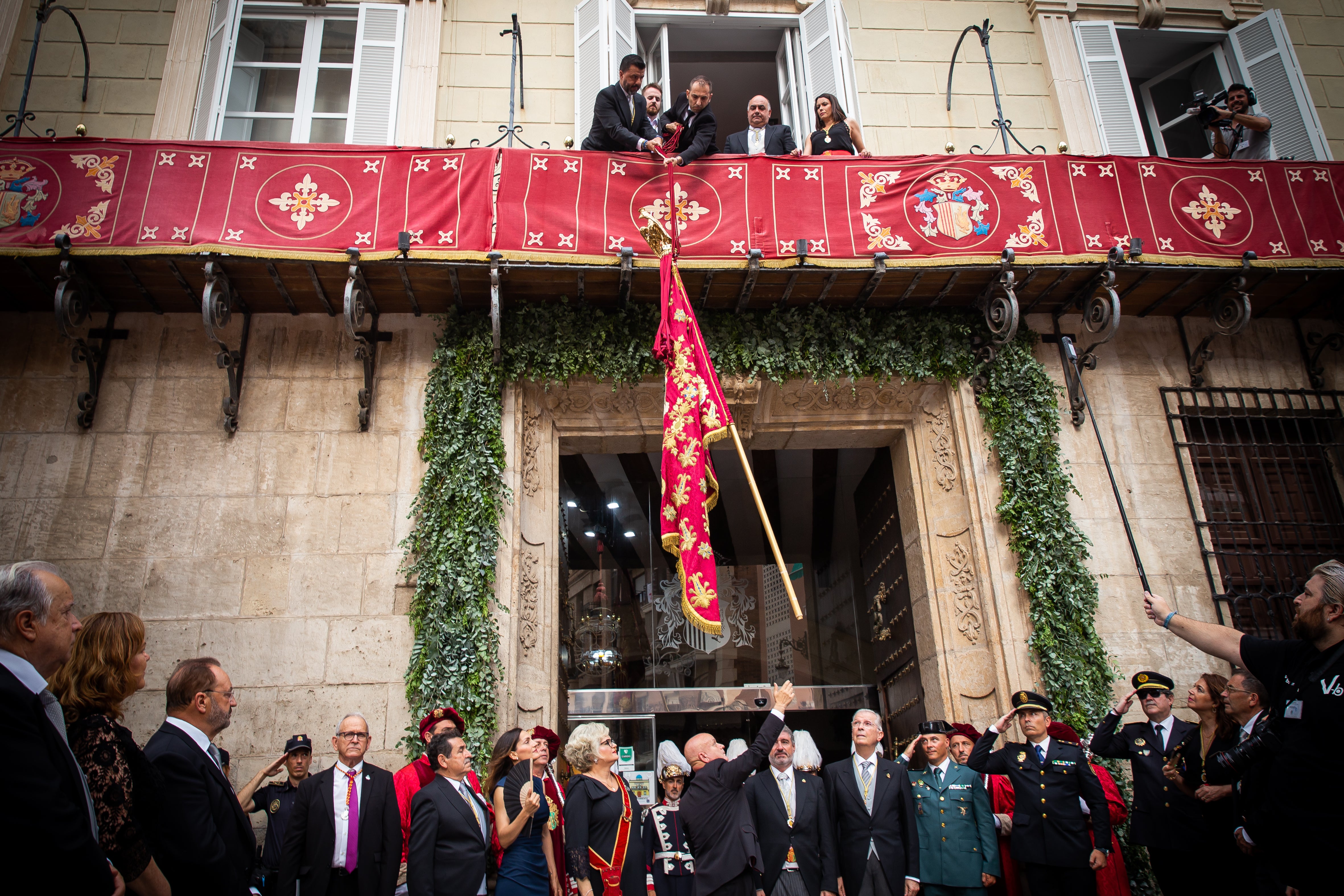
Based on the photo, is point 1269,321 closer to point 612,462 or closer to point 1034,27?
point 1034,27

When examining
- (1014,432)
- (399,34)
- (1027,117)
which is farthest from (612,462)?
(1027,117)

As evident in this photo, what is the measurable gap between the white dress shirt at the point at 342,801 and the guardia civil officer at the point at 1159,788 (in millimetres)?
4621

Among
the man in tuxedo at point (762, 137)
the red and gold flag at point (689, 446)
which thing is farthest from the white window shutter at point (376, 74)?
the red and gold flag at point (689, 446)

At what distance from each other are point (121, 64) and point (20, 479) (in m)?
4.53

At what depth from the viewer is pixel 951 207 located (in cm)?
755

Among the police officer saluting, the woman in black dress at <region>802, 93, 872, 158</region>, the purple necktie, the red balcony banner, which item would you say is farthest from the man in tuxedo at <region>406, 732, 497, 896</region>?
the woman in black dress at <region>802, 93, 872, 158</region>

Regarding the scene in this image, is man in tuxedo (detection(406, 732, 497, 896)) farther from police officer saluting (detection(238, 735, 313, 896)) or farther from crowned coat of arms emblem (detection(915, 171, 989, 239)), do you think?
crowned coat of arms emblem (detection(915, 171, 989, 239))

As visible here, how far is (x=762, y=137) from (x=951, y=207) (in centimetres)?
225

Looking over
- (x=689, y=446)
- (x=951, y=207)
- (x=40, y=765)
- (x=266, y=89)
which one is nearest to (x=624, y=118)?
(x=951, y=207)

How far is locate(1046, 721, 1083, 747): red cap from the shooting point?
18.9ft

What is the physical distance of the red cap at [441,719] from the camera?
5781 mm

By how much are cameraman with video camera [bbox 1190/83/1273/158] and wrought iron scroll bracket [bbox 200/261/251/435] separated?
971 centimetres

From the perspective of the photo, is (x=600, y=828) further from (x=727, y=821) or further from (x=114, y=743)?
(x=114, y=743)

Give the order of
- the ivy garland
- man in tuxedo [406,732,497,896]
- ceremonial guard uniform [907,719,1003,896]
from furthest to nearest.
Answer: the ivy garland < ceremonial guard uniform [907,719,1003,896] < man in tuxedo [406,732,497,896]
